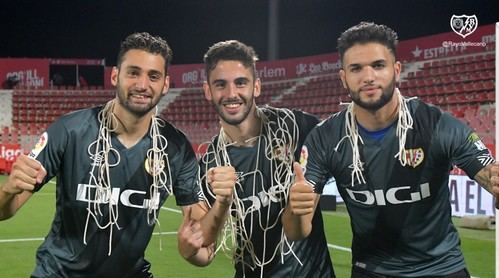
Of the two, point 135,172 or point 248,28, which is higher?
point 248,28

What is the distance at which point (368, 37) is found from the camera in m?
3.34

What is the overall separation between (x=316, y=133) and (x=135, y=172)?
99 centimetres

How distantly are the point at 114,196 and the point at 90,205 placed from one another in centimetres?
13

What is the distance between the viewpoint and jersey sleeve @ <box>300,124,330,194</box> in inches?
136

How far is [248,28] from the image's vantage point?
110ft

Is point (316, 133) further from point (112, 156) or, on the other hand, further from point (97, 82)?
point (97, 82)

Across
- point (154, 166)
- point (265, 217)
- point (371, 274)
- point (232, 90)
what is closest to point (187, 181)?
point (154, 166)

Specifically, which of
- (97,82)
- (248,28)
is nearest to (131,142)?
(97,82)

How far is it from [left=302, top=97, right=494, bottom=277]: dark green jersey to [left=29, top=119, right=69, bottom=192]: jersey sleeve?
1280 mm

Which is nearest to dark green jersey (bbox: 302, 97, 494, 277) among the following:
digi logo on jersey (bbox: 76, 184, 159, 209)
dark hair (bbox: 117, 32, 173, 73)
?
digi logo on jersey (bbox: 76, 184, 159, 209)

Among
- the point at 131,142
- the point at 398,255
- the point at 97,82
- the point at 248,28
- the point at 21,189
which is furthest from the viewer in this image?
the point at 248,28

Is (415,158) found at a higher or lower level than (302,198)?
higher

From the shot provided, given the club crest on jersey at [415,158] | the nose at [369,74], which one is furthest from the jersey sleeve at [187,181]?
the club crest on jersey at [415,158]

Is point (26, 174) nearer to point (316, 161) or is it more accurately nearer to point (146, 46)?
point (146, 46)
